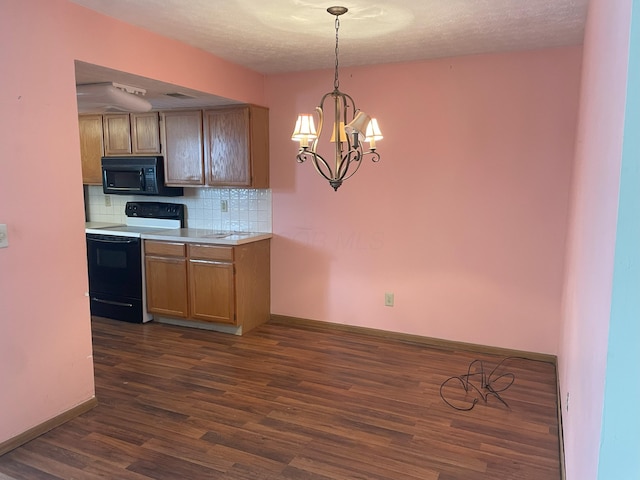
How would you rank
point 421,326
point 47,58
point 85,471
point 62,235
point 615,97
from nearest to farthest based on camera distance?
1. point 615,97
2. point 85,471
3. point 47,58
4. point 62,235
5. point 421,326

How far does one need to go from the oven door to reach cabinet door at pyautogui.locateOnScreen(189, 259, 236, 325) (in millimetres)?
612

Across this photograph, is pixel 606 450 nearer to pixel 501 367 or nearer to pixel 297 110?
pixel 501 367

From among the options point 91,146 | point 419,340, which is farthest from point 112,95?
point 419,340

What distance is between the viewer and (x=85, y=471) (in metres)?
2.26

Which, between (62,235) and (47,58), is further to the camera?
(62,235)

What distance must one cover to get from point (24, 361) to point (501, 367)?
3.16 metres

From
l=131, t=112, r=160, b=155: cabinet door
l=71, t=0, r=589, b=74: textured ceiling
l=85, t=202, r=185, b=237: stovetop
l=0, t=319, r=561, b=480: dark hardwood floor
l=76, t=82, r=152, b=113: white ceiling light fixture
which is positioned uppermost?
l=71, t=0, r=589, b=74: textured ceiling

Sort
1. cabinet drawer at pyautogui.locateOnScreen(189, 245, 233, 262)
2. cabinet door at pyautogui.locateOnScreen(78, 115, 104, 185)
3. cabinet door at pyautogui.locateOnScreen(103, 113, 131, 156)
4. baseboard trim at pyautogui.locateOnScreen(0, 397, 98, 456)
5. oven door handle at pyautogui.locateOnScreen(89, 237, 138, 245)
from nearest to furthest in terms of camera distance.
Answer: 1. baseboard trim at pyautogui.locateOnScreen(0, 397, 98, 456)
2. cabinet drawer at pyautogui.locateOnScreen(189, 245, 233, 262)
3. oven door handle at pyautogui.locateOnScreen(89, 237, 138, 245)
4. cabinet door at pyautogui.locateOnScreen(103, 113, 131, 156)
5. cabinet door at pyautogui.locateOnScreen(78, 115, 104, 185)

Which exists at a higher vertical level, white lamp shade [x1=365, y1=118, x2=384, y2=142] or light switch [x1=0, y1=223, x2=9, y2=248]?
white lamp shade [x1=365, y1=118, x2=384, y2=142]

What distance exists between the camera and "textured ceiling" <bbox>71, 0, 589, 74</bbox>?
260cm

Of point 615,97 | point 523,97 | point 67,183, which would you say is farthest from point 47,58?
point 523,97

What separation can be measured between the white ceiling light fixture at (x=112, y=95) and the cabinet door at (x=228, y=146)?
0.70 meters

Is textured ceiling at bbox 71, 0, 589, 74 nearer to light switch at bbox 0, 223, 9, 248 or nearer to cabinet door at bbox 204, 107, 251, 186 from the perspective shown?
cabinet door at bbox 204, 107, 251, 186

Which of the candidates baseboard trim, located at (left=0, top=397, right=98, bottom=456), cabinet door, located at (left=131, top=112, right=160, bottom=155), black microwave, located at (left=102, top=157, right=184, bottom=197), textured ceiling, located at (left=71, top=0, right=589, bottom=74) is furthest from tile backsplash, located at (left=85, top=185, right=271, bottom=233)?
baseboard trim, located at (left=0, top=397, right=98, bottom=456)
